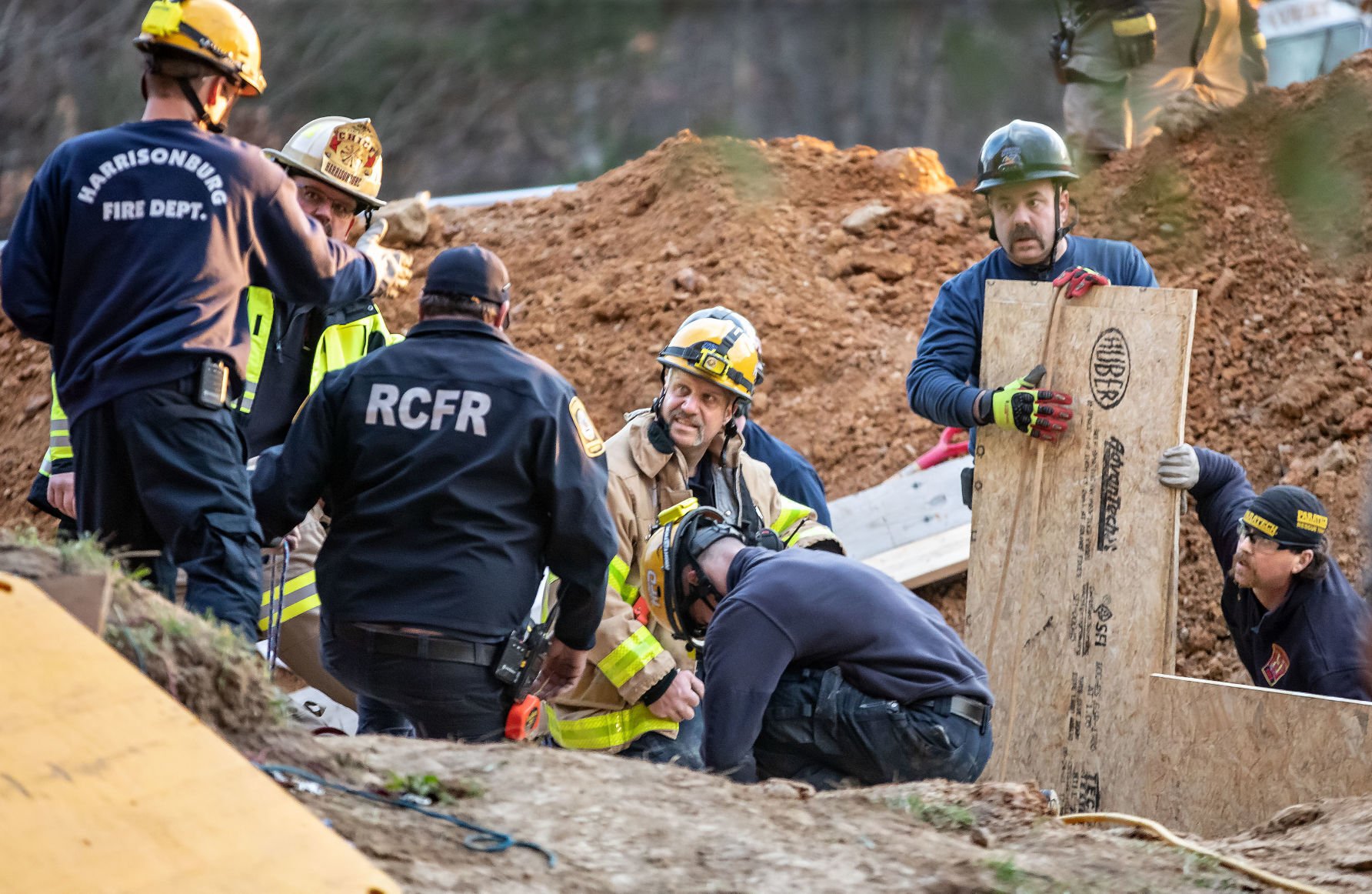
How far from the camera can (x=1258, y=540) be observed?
531cm

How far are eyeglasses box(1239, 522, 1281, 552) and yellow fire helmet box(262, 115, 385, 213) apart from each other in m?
3.36

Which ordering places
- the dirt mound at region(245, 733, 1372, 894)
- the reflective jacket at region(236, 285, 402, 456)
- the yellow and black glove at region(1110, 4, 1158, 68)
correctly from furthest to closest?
the yellow and black glove at region(1110, 4, 1158, 68), the reflective jacket at region(236, 285, 402, 456), the dirt mound at region(245, 733, 1372, 894)

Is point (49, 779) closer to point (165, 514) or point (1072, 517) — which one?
point (165, 514)

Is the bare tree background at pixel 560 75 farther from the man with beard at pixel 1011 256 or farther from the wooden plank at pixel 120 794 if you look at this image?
the wooden plank at pixel 120 794

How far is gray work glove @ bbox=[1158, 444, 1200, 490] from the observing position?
17.5 ft

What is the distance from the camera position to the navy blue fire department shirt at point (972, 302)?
19.0 ft

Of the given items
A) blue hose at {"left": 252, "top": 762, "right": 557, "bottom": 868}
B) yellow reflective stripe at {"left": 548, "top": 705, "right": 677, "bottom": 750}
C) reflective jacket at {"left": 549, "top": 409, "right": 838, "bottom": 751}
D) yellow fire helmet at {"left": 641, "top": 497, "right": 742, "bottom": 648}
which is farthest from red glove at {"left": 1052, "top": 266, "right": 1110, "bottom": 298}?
blue hose at {"left": 252, "top": 762, "right": 557, "bottom": 868}

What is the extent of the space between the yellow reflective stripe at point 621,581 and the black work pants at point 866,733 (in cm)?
87

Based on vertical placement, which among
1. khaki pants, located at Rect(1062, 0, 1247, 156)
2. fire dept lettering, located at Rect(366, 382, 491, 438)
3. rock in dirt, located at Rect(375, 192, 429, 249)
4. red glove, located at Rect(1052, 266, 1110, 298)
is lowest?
fire dept lettering, located at Rect(366, 382, 491, 438)

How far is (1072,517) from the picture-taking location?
5.51 meters

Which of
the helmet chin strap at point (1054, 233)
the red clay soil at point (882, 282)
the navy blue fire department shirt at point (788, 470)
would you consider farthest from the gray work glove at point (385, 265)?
the red clay soil at point (882, 282)

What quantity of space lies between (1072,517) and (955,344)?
83 centimetres

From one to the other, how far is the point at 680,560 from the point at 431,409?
998 millimetres

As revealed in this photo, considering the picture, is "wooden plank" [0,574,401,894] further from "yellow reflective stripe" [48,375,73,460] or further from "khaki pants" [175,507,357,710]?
"khaki pants" [175,507,357,710]
